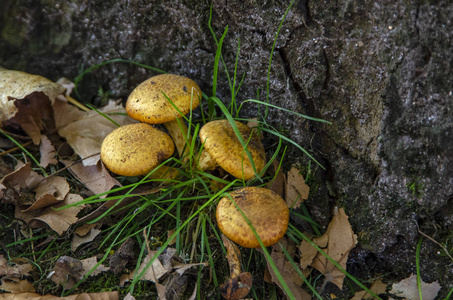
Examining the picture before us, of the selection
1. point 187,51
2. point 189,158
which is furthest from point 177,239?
point 187,51

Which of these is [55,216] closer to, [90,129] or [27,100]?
[90,129]

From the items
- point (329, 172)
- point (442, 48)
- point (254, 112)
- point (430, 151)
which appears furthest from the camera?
point (254, 112)

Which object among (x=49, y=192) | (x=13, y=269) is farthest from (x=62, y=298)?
(x=49, y=192)

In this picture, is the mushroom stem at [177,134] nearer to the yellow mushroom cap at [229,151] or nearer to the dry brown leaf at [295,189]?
the yellow mushroom cap at [229,151]

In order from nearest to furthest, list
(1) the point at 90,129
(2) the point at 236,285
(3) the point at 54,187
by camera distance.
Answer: (2) the point at 236,285, (3) the point at 54,187, (1) the point at 90,129

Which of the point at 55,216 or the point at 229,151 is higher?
the point at 229,151

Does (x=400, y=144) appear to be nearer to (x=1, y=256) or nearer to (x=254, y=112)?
(x=254, y=112)

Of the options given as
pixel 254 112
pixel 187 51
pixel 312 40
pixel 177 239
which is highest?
pixel 312 40
